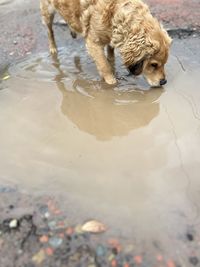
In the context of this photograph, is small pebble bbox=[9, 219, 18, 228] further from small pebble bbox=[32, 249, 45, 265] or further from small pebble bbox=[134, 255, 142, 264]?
small pebble bbox=[134, 255, 142, 264]

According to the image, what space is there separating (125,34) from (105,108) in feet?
2.91

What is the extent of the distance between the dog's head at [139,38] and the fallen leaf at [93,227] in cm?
226

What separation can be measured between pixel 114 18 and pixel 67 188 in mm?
2239

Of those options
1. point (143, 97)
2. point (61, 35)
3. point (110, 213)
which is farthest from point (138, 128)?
point (61, 35)

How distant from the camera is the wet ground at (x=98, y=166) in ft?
10.1

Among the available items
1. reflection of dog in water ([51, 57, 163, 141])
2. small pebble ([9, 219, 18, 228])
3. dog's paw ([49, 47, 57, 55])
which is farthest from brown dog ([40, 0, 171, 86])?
small pebble ([9, 219, 18, 228])

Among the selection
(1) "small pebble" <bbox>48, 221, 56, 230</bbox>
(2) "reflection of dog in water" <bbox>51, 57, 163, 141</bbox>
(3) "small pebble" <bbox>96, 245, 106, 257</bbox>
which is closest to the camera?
(3) "small pebble" <bbox>96, 245, 106, 257</bbox>

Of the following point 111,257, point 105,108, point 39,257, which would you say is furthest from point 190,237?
point 105,108

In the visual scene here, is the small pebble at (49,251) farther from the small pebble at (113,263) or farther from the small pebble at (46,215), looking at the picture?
the small pebble at (113,263)

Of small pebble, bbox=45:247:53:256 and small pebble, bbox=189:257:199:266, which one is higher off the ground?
small pebble, bbox=45:247:53:256

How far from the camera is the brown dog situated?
4664 mm

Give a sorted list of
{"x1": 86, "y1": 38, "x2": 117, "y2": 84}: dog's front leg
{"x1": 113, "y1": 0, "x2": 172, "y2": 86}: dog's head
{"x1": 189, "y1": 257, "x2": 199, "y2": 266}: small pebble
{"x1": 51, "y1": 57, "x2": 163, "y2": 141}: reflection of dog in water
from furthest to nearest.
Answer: {"x1": 86, "y1": 38, "x2": 117, "y2": 84}: dog's front leg → {"x1": 113, "y1": 0, "x2": 172, "y2": 86}: dog's head → {"x1": 51, "y1": 57, "x2": 163, "y2": 141}: reflection of dog in water → {"x1": 189, "y1": 257, "x2": 199, "y2": 266}: small pebble

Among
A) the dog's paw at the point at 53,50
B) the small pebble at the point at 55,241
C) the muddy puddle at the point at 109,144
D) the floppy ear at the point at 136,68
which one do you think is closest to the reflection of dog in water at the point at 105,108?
the muddy puddle at the point at 109,144

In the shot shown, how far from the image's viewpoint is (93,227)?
3.20 meters
